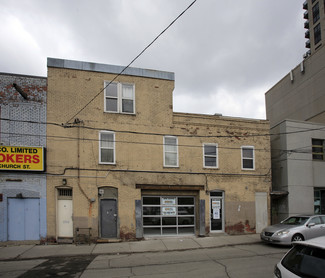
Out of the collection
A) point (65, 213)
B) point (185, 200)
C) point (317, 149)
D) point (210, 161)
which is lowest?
point (65, 213)

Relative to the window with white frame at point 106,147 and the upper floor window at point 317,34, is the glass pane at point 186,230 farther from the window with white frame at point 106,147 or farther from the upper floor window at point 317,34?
the upper floor window at point 317,34

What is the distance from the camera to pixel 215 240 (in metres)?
14.4

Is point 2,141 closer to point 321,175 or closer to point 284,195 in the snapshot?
point 284,195

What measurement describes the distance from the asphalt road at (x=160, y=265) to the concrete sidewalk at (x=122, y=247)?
1.89 feet

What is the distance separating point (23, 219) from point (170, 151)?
8.17 metres

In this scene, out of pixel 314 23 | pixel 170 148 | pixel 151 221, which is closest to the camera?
pixel 151 221

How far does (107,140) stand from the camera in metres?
15.0

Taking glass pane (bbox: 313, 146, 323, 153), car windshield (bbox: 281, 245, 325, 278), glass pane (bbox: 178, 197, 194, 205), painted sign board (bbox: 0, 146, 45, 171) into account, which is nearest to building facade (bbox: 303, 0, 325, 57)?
glass pane (bbox: 313, 146, 323, 153)

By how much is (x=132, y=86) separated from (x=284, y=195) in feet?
36.8

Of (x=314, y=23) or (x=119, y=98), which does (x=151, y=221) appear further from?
Result: (x=314, y=23)

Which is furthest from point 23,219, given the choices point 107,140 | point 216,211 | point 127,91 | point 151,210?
point 216,211

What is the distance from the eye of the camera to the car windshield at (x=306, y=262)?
3.91 meters

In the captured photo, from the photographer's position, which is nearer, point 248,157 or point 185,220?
point 185,220

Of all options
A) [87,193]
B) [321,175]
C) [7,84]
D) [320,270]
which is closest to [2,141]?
[7,84]
